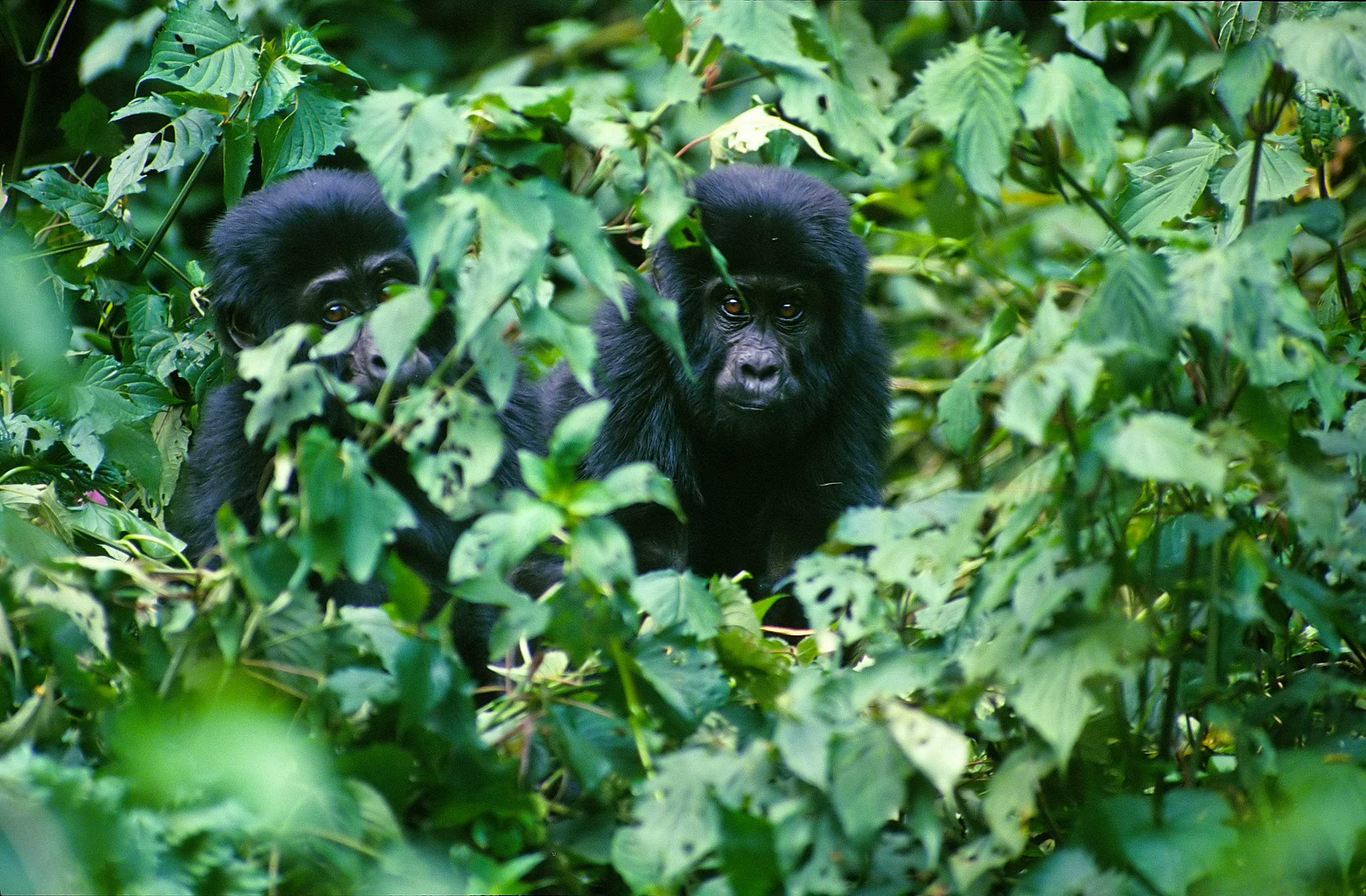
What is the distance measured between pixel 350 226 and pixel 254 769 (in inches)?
69.6

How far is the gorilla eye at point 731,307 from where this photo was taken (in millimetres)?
3750

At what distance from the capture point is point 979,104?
2.10 meters

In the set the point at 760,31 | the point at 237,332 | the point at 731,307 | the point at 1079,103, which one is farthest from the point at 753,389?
the point at 1079,103

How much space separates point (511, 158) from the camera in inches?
82.6

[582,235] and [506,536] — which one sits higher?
[582,235]

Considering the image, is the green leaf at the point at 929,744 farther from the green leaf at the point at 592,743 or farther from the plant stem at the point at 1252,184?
the plant stem at the point at 1252,184

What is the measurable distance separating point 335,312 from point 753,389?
115 centimetres

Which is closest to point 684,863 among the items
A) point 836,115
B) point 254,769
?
point 254,769

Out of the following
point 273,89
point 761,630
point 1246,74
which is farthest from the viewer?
point 273,89

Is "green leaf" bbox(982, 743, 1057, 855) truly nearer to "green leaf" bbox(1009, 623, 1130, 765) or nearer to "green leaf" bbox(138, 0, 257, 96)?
"green leaf" bbox(1009, 623, 1130, 765)

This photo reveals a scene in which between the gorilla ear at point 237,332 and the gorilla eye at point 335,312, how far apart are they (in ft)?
0.73

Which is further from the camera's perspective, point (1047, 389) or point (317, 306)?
point (317, 306)

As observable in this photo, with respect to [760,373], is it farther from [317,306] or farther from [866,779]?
[866,779]

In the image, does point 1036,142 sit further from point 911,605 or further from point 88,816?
point 88,816
